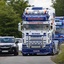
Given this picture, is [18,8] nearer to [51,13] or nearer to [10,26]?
[10,26]

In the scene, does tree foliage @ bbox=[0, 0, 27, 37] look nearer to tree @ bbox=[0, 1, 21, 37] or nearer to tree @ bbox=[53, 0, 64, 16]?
tree @ bbox=[0, 1, 21, 37]

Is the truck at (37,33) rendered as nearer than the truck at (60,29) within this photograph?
Yes

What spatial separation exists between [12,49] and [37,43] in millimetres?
2448

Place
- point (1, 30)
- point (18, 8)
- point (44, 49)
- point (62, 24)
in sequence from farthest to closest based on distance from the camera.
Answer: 1. point (18, 8)
2. point (1, 30)
3. point (62, 24)
4. point (44, 49)

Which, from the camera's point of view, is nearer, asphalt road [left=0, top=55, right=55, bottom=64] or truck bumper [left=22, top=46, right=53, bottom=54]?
asphalt road [left=0, top=55, right=55, bottom=64]

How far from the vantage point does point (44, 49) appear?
109 ft

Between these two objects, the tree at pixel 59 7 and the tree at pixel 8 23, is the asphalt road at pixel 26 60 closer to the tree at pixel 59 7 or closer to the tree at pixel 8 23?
the tree at pixel 8 23

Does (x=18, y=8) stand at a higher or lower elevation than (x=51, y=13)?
lower

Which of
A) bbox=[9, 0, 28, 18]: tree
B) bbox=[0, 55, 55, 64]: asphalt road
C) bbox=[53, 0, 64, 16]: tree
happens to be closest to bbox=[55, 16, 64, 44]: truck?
bbox=[0, 55, 55, 64]: asphalt road

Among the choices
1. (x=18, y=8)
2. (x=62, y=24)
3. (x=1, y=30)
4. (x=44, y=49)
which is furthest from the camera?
(x=18, y=8)

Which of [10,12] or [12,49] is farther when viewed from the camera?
[10,12]

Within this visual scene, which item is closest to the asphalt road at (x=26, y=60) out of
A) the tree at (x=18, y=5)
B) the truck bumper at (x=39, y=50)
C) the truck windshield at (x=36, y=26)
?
the truck bumper at (x=39, y=50)

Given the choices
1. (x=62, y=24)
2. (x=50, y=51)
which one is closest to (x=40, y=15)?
(x=50, y=51)

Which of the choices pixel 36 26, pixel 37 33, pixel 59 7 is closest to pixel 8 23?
pixel 59 7
